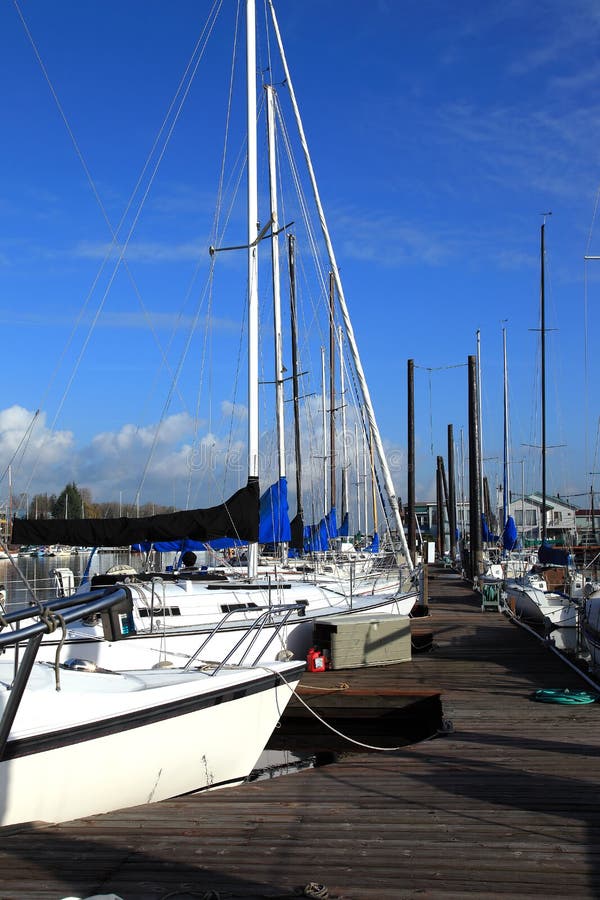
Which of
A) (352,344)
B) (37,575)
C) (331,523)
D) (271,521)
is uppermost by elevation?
(352,344)

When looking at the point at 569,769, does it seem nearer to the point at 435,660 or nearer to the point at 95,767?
the point at 95,767

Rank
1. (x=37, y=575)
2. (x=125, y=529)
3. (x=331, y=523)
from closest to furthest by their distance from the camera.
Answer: (x=125, y=529) < (x=331, y=523) < (x=37, y=575)

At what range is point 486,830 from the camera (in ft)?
19.9

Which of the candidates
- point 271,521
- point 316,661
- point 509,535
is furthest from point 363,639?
point 509,535

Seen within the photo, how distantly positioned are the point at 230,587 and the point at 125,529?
322 cm

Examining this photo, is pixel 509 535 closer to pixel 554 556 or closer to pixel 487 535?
pixel 554 556

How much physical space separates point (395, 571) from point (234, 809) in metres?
15.3

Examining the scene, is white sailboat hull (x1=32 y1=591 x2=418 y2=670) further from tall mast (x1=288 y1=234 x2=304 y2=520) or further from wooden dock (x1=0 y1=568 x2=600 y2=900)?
tall mast (x1=288 y1=234 x2=304 y2=520)

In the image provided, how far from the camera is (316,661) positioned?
13570 mm

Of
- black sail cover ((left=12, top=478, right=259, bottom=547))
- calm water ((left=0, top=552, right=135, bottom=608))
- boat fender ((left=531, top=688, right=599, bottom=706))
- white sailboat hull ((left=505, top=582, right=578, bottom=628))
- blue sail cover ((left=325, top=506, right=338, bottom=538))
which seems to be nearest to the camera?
boat fender ((left=531, top=688, right=599, bottom=706))

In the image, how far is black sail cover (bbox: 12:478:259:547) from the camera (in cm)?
1205

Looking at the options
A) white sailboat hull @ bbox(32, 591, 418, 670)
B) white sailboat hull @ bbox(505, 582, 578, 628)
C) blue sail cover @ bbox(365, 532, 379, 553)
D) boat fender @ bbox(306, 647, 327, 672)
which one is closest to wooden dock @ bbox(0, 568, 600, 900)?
white sailboat hull @ bbox(32, 591, 418, 670)

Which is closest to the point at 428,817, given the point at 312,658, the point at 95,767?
the point at 95,767

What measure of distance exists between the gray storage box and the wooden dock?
4.28 metres
